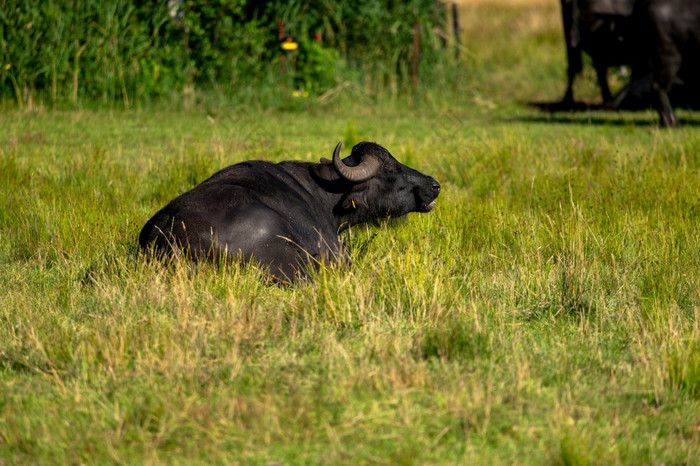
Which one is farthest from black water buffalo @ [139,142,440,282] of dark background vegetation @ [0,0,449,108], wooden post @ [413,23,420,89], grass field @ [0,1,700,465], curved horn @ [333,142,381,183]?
wooden post @ [413,23,420,89]

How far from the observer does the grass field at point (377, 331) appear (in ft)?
11.6

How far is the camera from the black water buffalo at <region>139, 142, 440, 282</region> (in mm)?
5371

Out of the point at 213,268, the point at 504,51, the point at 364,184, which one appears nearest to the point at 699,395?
the point at 213,268

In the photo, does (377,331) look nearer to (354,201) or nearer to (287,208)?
(287,208)

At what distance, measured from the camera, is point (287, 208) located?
589cm

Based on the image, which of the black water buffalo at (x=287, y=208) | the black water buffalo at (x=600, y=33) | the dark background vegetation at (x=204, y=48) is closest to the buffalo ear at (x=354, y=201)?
the black water buffalo at (x=287, y=208)

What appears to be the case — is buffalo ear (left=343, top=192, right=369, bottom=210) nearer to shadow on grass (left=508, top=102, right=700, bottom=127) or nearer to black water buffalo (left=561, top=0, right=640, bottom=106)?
shadow on grass (left=508, top=102, right=700, bottom=127)

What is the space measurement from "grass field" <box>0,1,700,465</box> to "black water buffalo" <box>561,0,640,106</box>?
793 centimetres

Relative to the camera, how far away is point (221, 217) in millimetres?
5402

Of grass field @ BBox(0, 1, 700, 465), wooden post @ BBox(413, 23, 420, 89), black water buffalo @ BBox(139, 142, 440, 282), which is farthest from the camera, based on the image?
wooden post @ BBox(413, 23, 420, 89)

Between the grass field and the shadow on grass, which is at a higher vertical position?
the grass field

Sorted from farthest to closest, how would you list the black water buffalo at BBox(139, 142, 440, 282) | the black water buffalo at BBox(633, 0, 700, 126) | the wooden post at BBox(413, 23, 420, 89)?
the wooden post at BBox(413, 23, 420, 89) < the black water buffalo at BBox(633, 0, 700, 126) < the black water buffalo at BBox(139, 142, 440, 282)

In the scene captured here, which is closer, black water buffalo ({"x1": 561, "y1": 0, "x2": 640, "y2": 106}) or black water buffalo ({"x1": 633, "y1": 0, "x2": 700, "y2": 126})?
black water buffalo ({"x1": 633, "y1": 0, "x2": 700, "y2": 126})

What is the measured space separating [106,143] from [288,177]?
4.61 m
